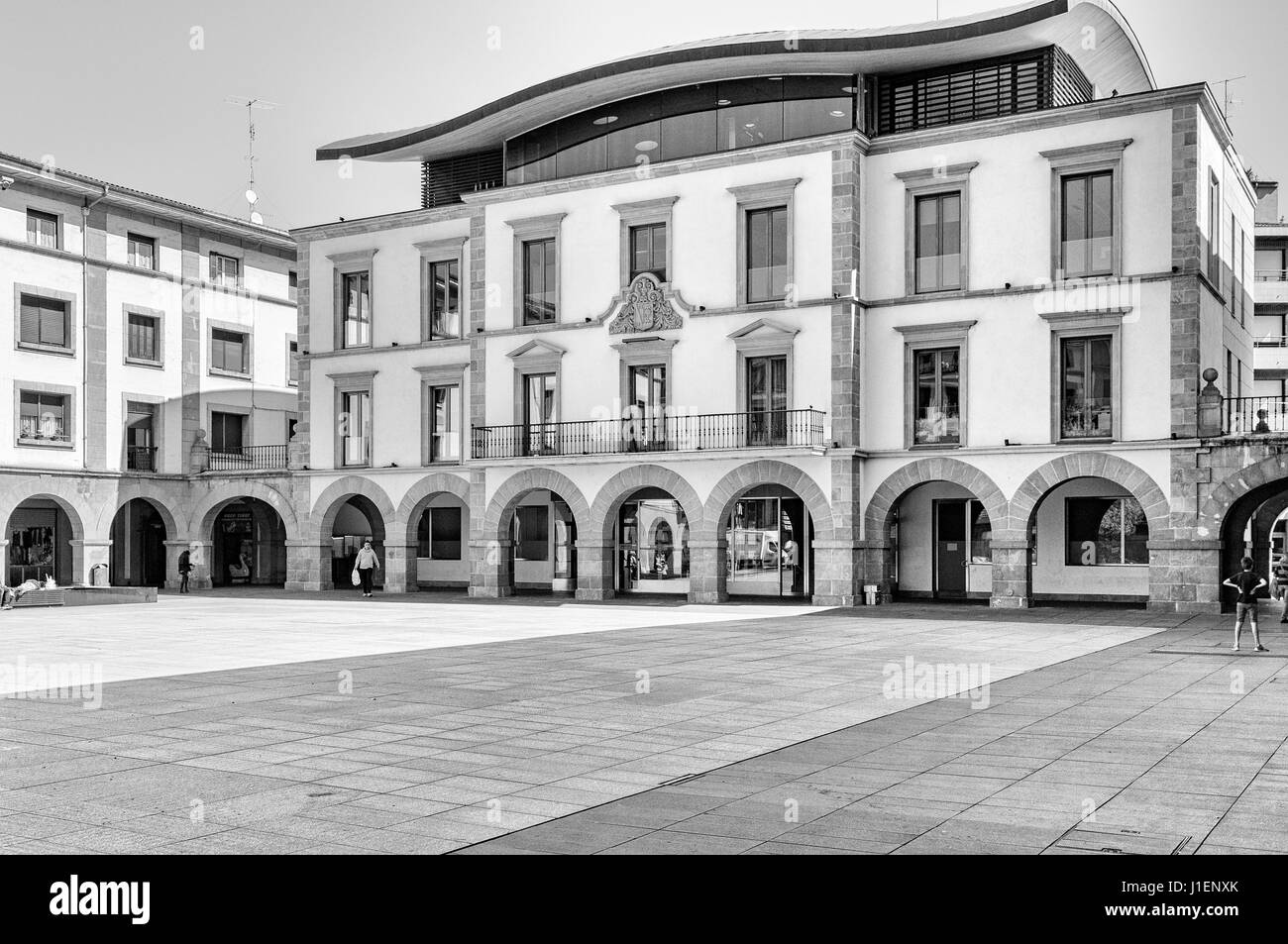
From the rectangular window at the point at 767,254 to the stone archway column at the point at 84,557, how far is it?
2137 centimetres

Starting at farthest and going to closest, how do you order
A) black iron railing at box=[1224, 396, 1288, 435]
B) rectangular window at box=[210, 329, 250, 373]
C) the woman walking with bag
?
rectangular window at box=[210, 329, 250, 373]
the woman walking with bag
black iron railing at box=[1224, 396, 1288, 435]

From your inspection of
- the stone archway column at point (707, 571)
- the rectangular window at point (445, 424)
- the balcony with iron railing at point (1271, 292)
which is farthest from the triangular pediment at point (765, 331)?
the balcony with iron railing at point (1271, 292)

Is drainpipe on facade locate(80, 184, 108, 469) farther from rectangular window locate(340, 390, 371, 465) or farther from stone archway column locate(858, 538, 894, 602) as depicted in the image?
stone archway column locate(858, 538, 894, 602)

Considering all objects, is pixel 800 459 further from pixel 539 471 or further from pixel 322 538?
pixel 322 538

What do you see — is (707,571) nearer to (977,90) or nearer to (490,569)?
(490,569)

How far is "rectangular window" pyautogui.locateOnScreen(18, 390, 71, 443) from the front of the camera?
36.4m

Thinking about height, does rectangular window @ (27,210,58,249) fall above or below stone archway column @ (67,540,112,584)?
above

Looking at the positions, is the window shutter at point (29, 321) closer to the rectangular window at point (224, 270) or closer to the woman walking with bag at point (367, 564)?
the rectangular window at point (224, 270)

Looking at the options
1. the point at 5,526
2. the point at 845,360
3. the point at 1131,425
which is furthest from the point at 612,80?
the point at 5,526

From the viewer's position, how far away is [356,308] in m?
38.1

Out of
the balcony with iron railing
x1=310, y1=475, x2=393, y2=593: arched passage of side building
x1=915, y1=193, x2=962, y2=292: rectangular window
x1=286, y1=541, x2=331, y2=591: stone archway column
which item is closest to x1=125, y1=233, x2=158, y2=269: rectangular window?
x1=310, y1=475, x2=393, y2=593: arched passage of side building

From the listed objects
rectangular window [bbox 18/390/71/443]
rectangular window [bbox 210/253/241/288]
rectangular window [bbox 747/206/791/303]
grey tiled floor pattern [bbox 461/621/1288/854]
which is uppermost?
rectangular window [bbox 210/253/241/288]

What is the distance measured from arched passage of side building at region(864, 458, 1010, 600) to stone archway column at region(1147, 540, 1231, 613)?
393cm

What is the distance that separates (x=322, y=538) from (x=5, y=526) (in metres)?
8.87
